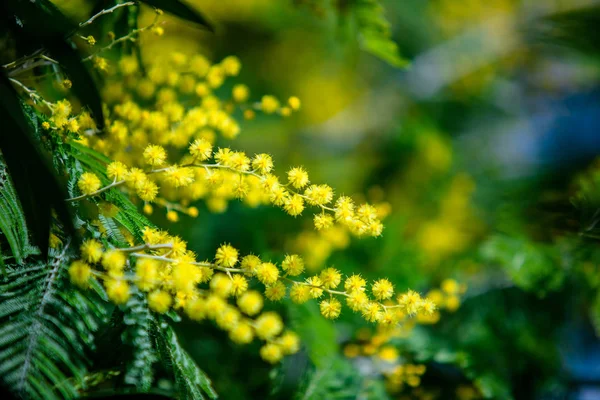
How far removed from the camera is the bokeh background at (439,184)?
102 centimetres

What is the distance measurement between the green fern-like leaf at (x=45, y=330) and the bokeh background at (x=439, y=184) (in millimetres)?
342

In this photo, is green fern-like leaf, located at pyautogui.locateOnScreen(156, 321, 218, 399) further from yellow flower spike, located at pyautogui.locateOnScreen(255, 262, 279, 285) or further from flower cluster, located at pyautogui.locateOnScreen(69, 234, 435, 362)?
yellow flower spike, located at pyautogui.locateOnScreen(255, 262, 279, 285)

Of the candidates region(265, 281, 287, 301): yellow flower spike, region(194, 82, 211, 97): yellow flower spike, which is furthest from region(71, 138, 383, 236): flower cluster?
region(194, 82, 211, 97): yellow flower spike

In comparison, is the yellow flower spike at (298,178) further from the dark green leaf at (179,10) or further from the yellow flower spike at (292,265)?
the dark green leaf at (179,10)

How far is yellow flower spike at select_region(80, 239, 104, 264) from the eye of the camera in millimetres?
522

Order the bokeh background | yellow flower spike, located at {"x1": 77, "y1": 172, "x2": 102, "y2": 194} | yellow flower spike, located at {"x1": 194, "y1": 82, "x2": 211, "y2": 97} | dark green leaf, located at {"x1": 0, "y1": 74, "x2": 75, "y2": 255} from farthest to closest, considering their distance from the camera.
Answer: the bokeh background < yellow flower spike, located at {"x1": 194, "y1": 82, "x2": 211, "y2": 97} < yellow flower spike, located at {"x1": 77, "y1": 172, "x2": 102, "y2": 194} < dark green leaf, located at {"x1": 0, "y1": 74, "x2": 75, "y2": 255}

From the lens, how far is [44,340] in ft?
1.64

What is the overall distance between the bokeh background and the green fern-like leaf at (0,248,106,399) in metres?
0.34

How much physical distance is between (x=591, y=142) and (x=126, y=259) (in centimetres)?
207

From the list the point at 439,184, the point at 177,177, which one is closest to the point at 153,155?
the point at 177,177

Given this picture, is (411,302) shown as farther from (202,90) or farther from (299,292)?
(202,90)

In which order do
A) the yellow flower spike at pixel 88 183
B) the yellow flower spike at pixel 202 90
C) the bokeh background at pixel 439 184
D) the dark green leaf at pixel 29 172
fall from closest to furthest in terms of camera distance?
the dark green leaf at pixel 29 172, the yellow flower spike at pixel 88 183, the yellow flower spike at pixel 202 90, the bokeh background at pixel 439 184

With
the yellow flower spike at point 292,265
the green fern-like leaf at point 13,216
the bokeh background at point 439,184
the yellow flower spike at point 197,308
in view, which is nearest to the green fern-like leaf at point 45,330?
the green fern-like leaf at point 13,216

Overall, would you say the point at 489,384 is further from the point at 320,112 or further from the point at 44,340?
the point at 320,112
